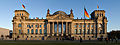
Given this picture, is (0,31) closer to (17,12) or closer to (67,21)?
(17,12)

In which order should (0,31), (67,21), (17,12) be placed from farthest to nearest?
1. (0,31)
2. (17,12)
3. (67,21)

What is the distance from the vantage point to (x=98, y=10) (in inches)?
3172

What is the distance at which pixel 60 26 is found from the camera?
79.4 metres

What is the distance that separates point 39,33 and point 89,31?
3342 cm

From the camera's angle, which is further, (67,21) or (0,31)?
(0,31)

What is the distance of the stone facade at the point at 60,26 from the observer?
77188 mm

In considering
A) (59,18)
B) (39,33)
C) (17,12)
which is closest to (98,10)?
(59,18)

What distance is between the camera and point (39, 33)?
79.7 meters

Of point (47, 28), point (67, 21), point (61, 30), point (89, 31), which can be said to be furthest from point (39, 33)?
point (89, 31)

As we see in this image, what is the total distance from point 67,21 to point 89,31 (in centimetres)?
1648

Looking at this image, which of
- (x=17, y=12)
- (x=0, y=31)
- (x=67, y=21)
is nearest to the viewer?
(x=67, y=21)

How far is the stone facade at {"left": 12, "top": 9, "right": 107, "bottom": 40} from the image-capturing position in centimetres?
7719

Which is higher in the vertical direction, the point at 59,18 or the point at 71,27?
the point at 59,18

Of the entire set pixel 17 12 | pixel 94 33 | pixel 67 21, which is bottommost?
pixel 94 33
